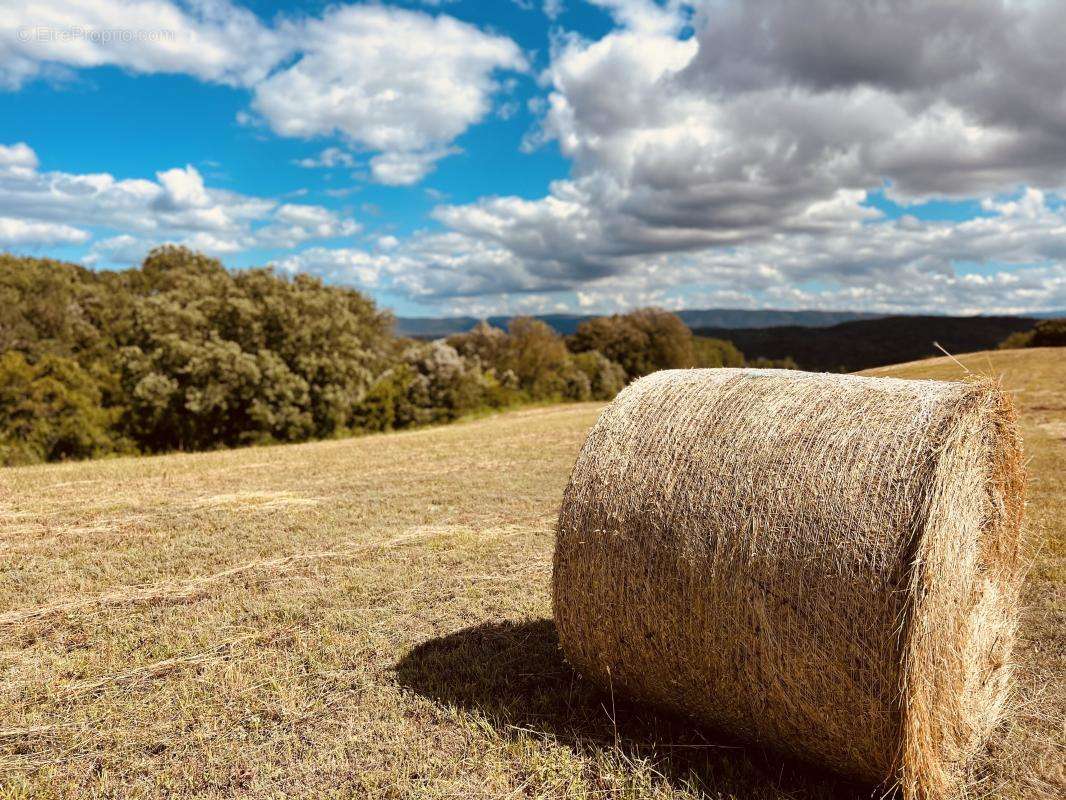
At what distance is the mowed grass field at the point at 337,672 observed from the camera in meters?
4.23

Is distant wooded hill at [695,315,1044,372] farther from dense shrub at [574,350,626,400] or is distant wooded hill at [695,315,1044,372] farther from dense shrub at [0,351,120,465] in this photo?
dense shrub at [0,351,120,465]

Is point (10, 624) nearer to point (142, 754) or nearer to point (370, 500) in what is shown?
point (142, 754)

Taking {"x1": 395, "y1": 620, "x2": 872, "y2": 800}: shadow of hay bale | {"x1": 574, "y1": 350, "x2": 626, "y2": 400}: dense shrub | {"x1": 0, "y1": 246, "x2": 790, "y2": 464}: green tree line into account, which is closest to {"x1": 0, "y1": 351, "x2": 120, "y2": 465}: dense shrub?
{"x1": 0, "y1": 246, "x2": 790, "y2": 464}: green tree line

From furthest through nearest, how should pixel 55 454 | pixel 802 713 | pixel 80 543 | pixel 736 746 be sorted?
pixel 55 454 → pixel 80 543 → pixel 736 746 → pixel 802 713

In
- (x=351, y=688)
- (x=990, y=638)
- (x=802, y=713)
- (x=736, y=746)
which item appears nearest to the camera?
(x=802, y=713)

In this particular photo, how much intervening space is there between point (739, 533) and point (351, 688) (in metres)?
3.47

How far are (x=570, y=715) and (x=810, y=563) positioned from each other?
2.24 metres

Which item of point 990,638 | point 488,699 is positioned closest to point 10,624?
point 488,699

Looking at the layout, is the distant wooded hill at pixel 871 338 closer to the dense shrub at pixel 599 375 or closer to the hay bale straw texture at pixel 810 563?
the dense shrub at pixel 599 375

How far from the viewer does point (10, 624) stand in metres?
6.82

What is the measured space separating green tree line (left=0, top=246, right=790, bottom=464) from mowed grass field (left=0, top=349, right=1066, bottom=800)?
18.7 meters

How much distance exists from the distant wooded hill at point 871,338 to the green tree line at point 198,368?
53620 millimetres

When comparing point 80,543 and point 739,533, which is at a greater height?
point 739,533

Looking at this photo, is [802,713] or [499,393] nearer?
[802,713]
